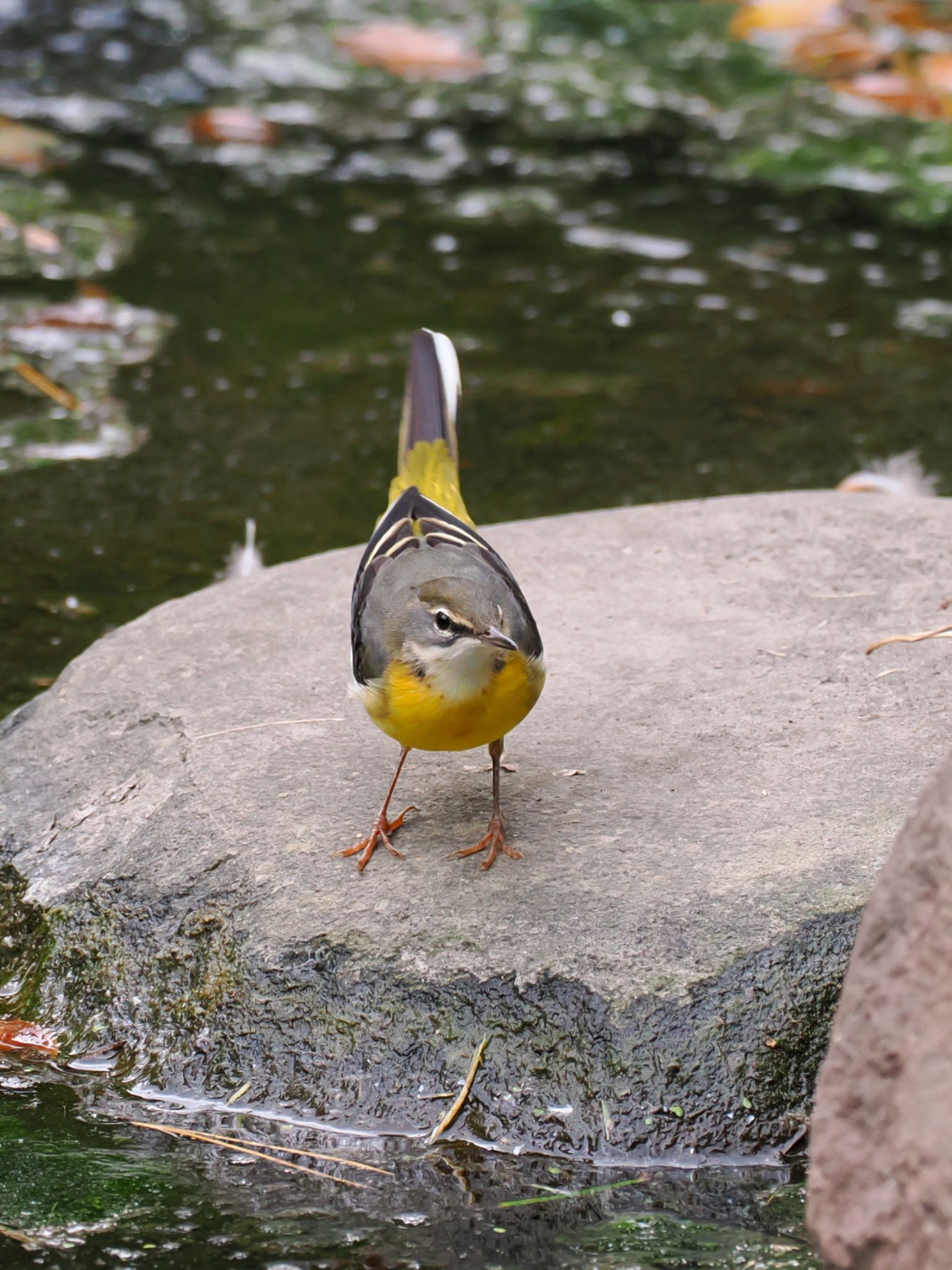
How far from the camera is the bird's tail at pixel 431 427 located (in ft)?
13.9

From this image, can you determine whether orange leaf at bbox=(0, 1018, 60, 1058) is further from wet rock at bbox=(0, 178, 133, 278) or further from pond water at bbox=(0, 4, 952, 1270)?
wet rock at bbox=(0, 178, 133, 278)

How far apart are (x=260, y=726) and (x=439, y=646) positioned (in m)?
0.95

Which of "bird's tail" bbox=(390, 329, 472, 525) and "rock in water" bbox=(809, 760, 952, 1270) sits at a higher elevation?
"rock in water" bbox=(809, 760, 952, 1270)

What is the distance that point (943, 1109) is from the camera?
2008 millimetres

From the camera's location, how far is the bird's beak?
3.11 metres

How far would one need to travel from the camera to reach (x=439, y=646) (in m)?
3.21

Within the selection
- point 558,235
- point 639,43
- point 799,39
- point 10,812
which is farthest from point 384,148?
point 10,812

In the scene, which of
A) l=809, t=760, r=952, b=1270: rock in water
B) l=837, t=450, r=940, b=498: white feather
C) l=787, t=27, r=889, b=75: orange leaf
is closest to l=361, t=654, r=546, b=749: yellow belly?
l=809, t=760, r=952, b=1270: rock in water

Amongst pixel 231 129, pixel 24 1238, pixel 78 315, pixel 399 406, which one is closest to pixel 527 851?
pixel 24 1238

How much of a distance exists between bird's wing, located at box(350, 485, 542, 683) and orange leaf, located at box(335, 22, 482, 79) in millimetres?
7792

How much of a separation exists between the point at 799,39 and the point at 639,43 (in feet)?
3.67

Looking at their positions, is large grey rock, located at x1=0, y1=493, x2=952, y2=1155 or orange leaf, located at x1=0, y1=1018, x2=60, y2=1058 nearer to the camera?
large grey rock, located at x1=0, y1=493, x2=952, y2=1155

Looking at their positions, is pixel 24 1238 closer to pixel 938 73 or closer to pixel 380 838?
pixel 380 838

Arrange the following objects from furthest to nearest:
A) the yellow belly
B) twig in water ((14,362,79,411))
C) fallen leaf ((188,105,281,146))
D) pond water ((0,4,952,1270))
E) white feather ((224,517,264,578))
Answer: fallen leaf ((188,105,281,146)) → twig in water ((14,362,79,411)) → white feather ((224,517,264,578)) → the yellow belly → pond water ((0,4,952,1270))
